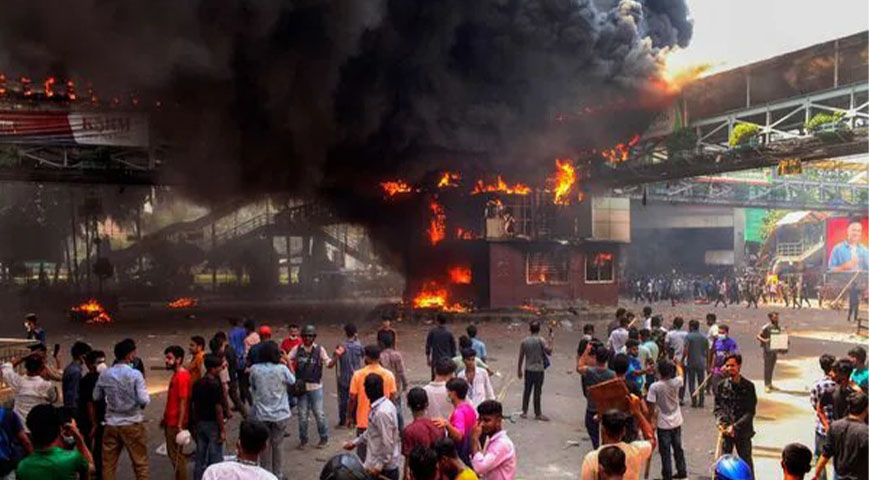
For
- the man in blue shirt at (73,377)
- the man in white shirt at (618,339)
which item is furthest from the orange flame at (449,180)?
the man in blue shirt at (73,377)

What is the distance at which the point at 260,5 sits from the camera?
57.9ft

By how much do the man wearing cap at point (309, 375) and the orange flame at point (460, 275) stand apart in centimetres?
1721

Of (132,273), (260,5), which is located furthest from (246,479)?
(132,273)

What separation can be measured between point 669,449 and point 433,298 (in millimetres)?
18778

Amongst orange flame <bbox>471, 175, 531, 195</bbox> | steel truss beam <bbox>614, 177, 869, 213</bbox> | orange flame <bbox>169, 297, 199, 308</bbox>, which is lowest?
orange flame <bbox>169, 297, 199, 308</bbox>

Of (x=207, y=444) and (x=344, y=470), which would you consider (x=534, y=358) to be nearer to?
(x=207, y=444)

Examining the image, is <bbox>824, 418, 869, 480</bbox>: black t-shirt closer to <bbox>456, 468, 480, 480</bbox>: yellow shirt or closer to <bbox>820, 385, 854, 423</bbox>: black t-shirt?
<bbox>820, 385, 854, 423</bbox>: black t-shirt

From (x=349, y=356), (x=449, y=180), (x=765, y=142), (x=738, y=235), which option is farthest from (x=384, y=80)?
(x=738, y=235)

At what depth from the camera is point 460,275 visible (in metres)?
25.0

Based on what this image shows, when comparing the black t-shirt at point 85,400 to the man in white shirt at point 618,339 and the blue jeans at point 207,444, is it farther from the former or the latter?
the man in white shirt at point 618,339

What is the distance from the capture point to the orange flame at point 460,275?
980 inches

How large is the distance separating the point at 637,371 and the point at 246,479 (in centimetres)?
463

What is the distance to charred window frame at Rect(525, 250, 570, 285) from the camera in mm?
24516

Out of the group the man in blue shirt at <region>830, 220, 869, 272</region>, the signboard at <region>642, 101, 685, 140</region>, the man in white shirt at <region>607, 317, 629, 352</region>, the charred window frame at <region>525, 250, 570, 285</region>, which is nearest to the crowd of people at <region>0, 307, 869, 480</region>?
the man in white shirt at <region>607, 317, 629, 352</region>
